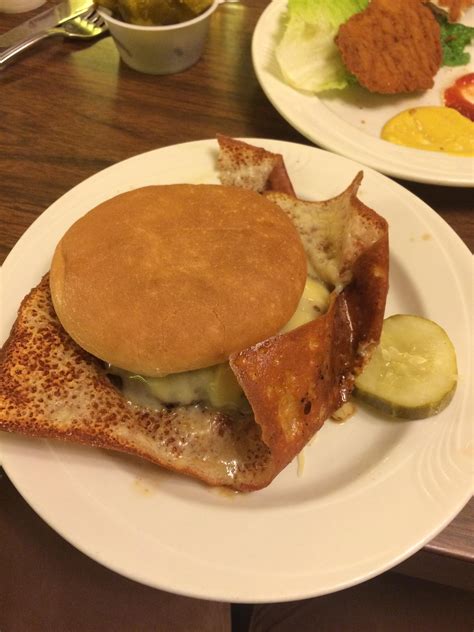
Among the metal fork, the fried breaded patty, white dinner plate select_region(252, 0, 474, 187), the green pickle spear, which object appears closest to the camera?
white dinner plate select_region(252, 0, 474, 187)

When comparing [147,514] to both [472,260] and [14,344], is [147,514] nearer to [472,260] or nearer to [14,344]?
[14,344]

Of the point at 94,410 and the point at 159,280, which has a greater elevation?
the point at 159,280

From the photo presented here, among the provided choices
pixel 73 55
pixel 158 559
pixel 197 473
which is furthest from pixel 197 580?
pixel 73 55

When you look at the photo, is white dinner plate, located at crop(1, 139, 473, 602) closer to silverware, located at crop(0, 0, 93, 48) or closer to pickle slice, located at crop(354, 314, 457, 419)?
pickle slice, located at crop(354, 314, 457, 419)

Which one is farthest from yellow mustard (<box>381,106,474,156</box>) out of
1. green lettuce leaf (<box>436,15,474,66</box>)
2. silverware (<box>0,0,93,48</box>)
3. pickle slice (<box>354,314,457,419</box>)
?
silverware (<box>0,0,93,48</box>)

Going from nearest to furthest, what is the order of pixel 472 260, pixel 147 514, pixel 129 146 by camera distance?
pixel 147 514 < pixel 472 260 < pixel 129 146

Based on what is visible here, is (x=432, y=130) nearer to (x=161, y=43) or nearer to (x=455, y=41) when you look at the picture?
(x=455, y=41)

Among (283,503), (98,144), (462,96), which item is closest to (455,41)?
(462,96)
